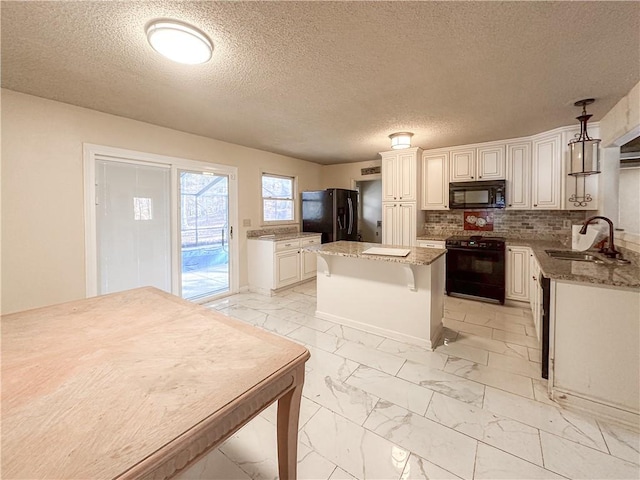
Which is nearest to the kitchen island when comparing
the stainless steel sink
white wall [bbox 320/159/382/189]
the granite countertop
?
the granite countertop

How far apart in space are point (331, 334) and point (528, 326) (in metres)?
2.21

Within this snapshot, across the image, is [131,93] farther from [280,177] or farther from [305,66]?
[280,177]

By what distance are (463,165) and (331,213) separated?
226cm

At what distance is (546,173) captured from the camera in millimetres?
3648

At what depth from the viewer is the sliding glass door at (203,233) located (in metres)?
3.79

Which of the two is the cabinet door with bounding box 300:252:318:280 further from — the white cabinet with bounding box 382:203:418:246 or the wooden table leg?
the wooden table leg

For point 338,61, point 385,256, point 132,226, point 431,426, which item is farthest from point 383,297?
point 132,226

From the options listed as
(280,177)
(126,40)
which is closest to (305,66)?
(126,40)

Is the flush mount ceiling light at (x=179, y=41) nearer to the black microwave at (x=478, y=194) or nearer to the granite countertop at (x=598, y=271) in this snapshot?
the granite countertop at (x=598, y=271)

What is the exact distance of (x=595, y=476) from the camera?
4.46ft

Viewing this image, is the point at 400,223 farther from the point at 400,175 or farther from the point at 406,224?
the point at 400,175

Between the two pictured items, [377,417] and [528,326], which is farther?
[528,326]

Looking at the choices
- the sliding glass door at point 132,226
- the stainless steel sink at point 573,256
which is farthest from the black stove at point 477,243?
the sliding glass door at point 132,226

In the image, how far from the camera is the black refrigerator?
5133 mm
